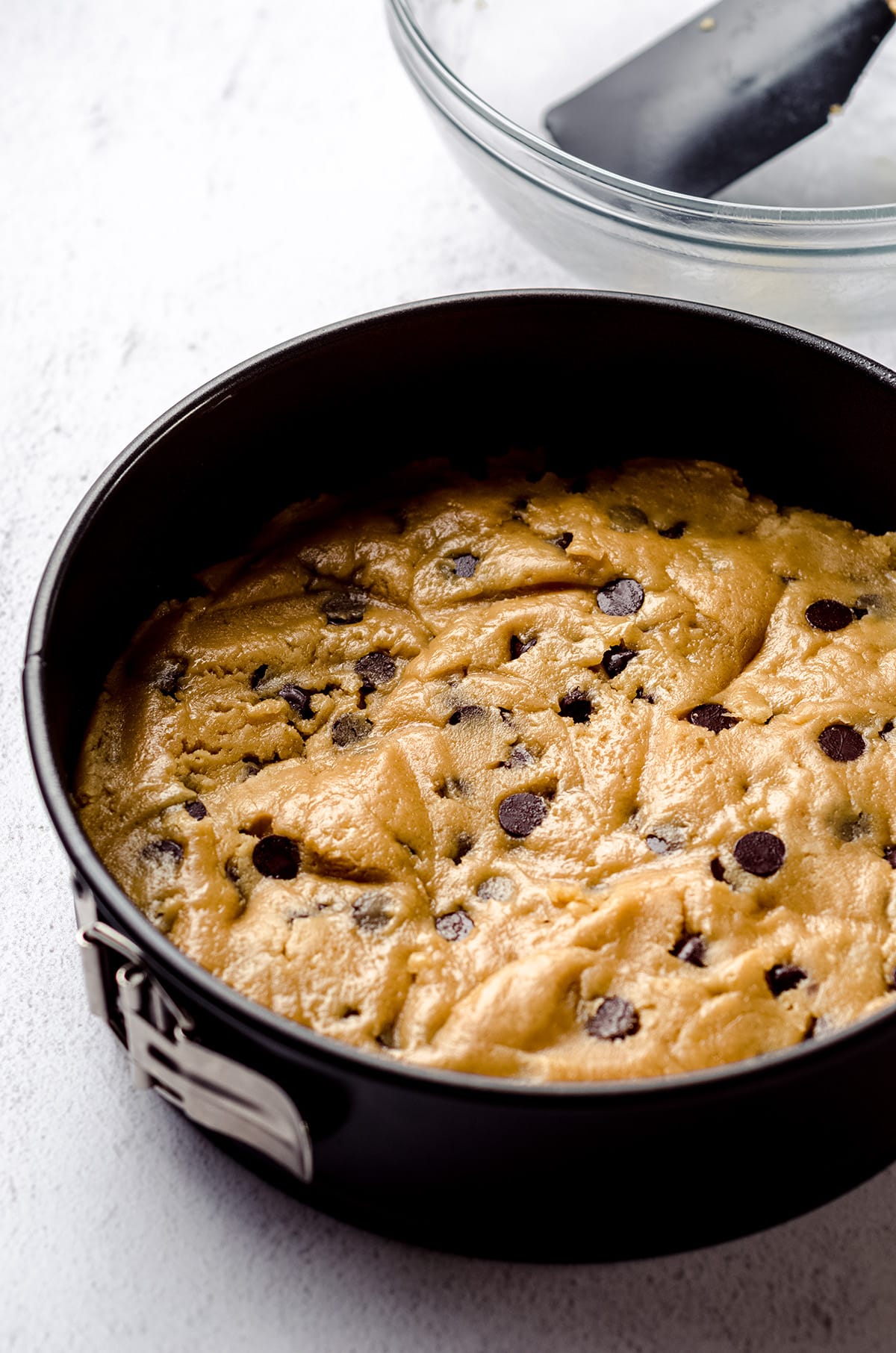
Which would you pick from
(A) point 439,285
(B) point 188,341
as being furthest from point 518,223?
(B) point 188,341

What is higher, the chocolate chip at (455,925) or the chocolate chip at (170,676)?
the chocolate chip at (170,676)

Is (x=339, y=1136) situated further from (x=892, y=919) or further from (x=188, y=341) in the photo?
(x=188, y=341)

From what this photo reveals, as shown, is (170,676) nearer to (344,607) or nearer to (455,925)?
(344,607)

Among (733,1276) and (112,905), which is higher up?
(112,905)

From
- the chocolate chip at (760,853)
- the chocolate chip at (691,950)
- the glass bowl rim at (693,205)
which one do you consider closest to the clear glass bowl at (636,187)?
the glass bowl rim at (693,205)

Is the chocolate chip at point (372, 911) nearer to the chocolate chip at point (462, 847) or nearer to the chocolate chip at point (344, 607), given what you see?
the chocolate chip at point (462, 847)

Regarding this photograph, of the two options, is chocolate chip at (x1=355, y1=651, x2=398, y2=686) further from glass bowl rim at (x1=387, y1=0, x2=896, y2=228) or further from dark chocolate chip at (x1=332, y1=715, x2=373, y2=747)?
glass bowl rim at (x1=387, y1=0, x2=896, y2=228)
